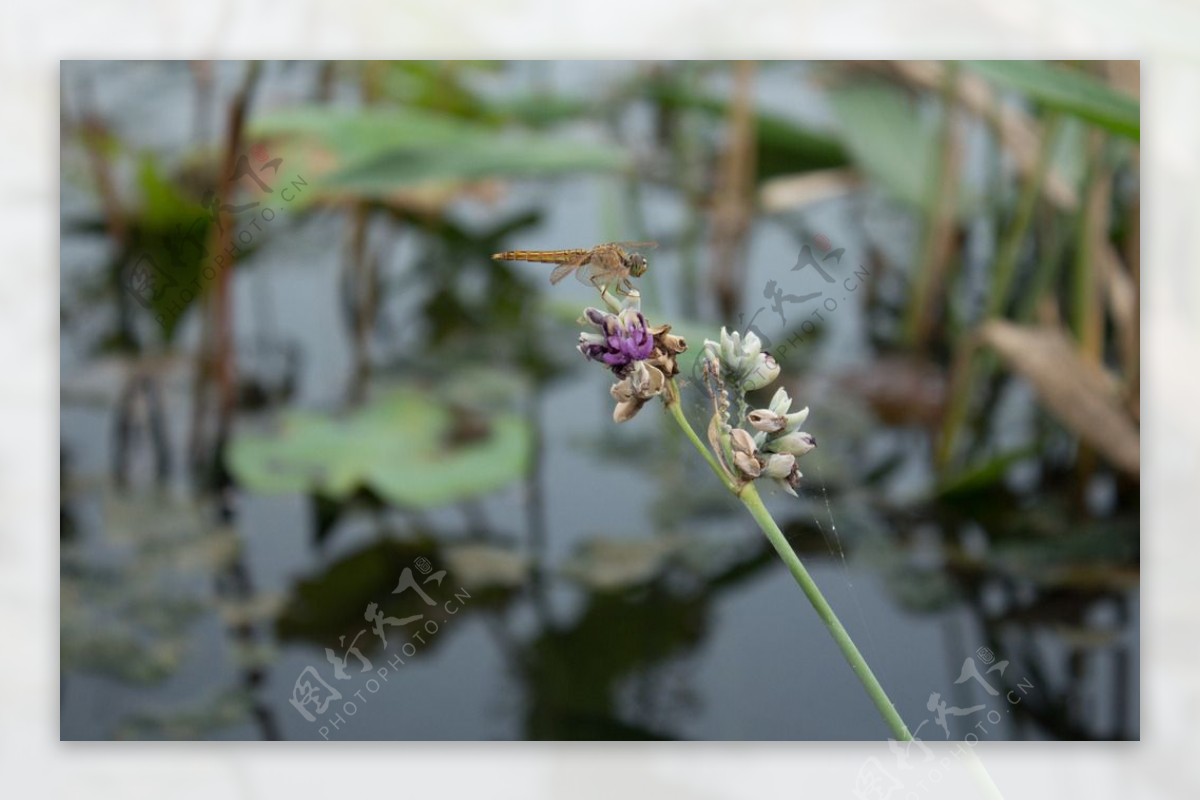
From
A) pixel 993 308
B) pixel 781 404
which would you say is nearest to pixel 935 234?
pixel 993 308

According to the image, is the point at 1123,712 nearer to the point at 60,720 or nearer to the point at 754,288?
the point at 754,288

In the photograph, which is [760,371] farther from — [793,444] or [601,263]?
[601,263]

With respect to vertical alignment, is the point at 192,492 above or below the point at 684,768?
above

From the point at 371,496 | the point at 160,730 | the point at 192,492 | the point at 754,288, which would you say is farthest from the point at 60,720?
the point at 754,288

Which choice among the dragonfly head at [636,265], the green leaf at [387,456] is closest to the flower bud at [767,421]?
the dragonfly head at [636,265]

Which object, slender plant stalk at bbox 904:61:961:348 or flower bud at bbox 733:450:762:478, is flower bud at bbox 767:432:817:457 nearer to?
flower bud at bbox 733:450:762:478
